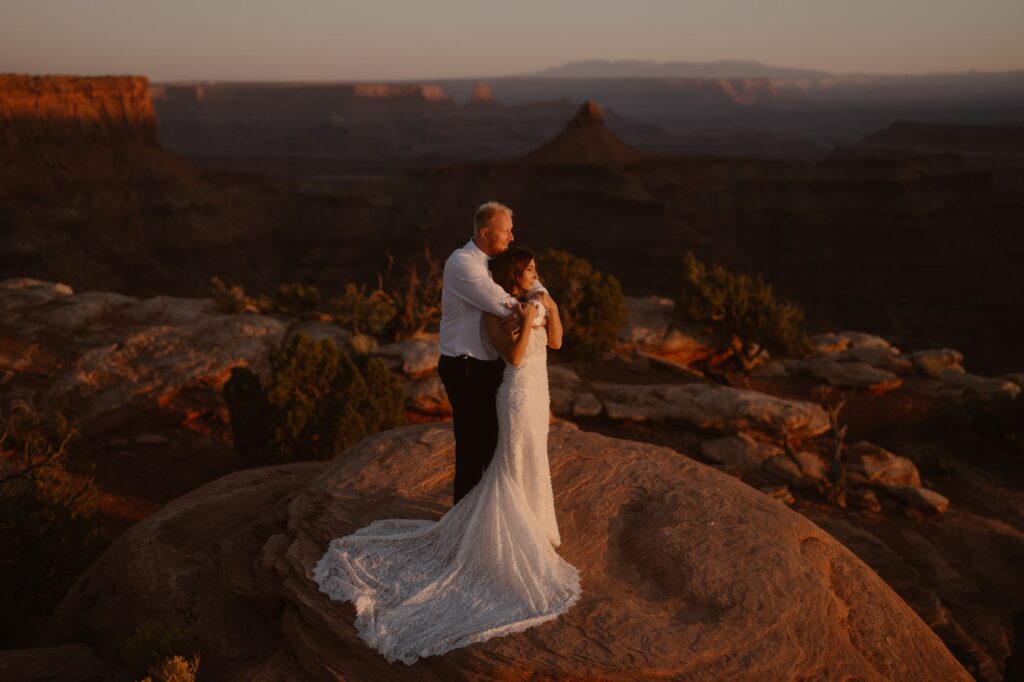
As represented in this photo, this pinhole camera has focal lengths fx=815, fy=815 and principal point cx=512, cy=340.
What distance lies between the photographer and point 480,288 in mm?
5199

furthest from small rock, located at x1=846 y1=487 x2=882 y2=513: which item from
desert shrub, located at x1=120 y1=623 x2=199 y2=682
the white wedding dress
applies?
→ desert shrub, located at x1=120 y1=623 x2=199 y2=682

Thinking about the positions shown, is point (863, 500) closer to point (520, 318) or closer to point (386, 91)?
point (520, 318)

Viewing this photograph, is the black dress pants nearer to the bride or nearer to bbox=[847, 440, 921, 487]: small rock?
the bride

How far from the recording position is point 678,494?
263 inches

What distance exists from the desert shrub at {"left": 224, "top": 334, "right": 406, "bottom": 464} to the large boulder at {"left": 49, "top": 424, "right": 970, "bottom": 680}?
334 centimetres

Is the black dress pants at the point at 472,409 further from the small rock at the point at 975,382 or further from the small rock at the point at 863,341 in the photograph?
the small rock at the point at 863,341

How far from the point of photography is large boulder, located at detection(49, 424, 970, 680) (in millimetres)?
4867

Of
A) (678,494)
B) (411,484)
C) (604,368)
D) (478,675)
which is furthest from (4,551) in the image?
(604,368)

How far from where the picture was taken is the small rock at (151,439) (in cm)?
1196

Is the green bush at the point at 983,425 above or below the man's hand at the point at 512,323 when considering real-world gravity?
below

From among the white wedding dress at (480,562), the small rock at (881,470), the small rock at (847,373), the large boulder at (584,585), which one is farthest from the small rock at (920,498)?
the white wedding dress at (480,562)

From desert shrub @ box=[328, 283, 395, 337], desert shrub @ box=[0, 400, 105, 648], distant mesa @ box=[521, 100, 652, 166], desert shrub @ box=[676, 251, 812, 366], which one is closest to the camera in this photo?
desert shrub @ box=[0, 400, 105, 648]

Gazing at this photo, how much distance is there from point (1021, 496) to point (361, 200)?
60.8m

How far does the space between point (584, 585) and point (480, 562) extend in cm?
71
